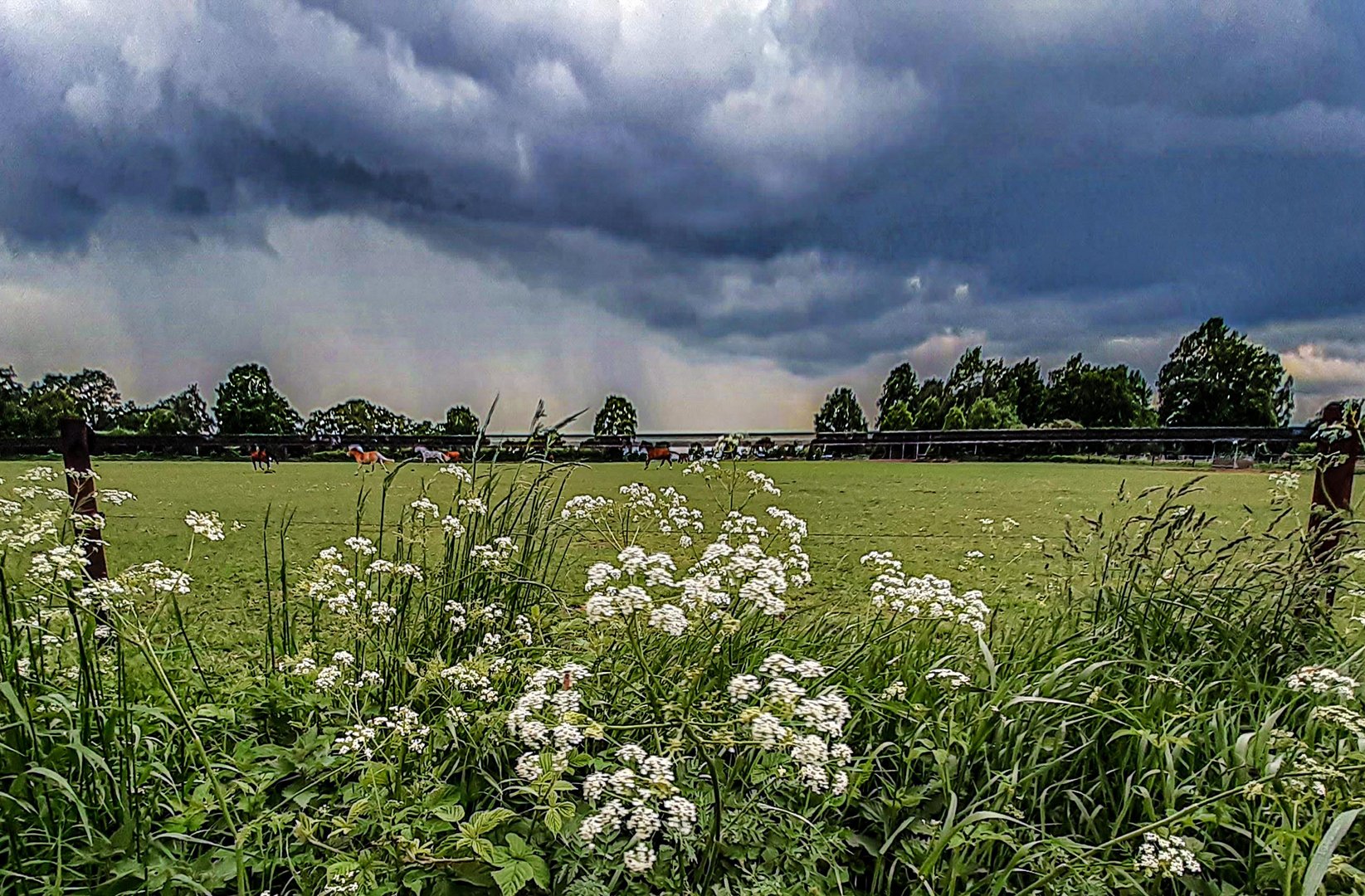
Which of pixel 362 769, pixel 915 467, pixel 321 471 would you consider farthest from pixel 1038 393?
pixel 362 769

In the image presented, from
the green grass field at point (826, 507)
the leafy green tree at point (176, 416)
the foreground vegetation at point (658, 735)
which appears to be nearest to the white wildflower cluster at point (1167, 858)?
the foreground vegetation at point (658, 735)

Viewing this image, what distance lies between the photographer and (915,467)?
4.55 meters

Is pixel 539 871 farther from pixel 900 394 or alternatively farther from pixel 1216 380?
pixel 1216 380

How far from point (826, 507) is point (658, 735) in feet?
11.2

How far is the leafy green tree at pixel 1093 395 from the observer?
16484mm

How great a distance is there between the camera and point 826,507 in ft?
14.7

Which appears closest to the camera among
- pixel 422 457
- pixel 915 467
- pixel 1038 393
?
pixel 422 457

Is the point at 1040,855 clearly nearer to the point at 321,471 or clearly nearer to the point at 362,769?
the point at 362,769

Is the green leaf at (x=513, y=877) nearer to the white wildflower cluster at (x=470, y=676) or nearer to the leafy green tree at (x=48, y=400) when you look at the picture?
the white wildflower cluster at (x=470, y=676)

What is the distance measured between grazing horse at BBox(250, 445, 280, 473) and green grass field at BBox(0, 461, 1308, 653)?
7 cm

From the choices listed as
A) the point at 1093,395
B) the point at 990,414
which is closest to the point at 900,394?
the point at 990,414

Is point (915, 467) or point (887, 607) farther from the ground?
point (915, 467)

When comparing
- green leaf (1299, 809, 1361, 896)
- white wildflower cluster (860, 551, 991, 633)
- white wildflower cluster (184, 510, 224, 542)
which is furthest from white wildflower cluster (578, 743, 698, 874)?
white wildflower cluster (184, 510, 224, 542)

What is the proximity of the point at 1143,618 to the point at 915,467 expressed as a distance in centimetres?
231
